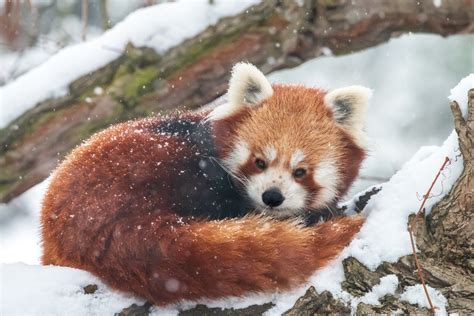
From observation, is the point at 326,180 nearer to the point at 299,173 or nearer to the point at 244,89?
the point at 299,173

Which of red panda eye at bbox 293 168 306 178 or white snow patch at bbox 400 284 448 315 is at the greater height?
red panda eye at bbox 293 168 306 178

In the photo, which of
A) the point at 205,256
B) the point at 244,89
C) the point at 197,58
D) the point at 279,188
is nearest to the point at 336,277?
the point at 205,256

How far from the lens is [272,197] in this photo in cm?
295

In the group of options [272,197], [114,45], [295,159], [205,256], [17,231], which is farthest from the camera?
[17,231]

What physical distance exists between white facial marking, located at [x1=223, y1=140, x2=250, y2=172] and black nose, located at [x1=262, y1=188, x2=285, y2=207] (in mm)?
228

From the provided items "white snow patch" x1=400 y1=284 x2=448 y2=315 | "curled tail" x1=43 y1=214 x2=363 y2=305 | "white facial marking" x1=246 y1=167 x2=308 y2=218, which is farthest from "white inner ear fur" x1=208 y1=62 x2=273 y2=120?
"white snow patch" x1=400 y1=284 x2=448 y2=315

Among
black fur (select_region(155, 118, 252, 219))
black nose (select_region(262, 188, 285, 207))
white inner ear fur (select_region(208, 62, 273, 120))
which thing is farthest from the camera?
white inner ear fur (select_region(208, 62, 273, 120))

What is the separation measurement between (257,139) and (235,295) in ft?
3.06

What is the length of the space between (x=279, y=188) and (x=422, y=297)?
826 millimetres

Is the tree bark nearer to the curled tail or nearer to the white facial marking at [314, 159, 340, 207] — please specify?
the white facial marking at [314, 159, 340, 207]

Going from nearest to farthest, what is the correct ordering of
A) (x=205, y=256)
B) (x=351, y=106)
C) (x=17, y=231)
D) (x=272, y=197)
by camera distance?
(x=205, y=256), (x=272, y=197), (x=351, y=106), (x=17, y=231)

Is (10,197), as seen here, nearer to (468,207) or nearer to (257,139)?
(257,139)

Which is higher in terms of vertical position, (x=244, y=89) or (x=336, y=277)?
(x=244, y=89)

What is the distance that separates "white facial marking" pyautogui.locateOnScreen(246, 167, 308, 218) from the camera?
9.80ft
